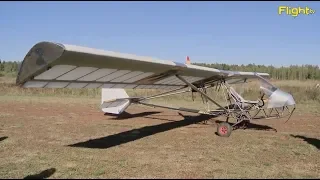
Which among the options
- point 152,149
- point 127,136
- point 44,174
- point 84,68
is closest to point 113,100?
point 127,136

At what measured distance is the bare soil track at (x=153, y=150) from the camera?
7.19 meters

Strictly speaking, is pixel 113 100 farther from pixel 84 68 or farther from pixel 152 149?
pixel 84 68

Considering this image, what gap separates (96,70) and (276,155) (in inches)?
203

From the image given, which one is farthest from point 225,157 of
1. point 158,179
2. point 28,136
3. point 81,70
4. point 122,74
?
point 28,136

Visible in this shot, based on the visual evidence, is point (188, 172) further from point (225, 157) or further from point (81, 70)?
point (81, 70)

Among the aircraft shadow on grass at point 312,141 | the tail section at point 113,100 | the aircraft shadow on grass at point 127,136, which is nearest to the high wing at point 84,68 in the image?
the aircraft shadow on grass at point 127,136

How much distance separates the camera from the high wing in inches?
218

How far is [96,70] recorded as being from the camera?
7.81 metres

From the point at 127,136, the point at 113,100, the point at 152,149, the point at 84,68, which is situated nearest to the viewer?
the point at 84,68

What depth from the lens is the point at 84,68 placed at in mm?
7238

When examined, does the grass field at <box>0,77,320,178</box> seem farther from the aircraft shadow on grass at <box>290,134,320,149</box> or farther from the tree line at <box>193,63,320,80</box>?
the tree line at <box>193,63,320,80</box>

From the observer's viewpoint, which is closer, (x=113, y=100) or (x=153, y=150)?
(x=153, y=150)

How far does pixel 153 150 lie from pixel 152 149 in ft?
0.47

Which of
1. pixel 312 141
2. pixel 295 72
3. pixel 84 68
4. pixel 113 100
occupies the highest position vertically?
pixel 295 72
